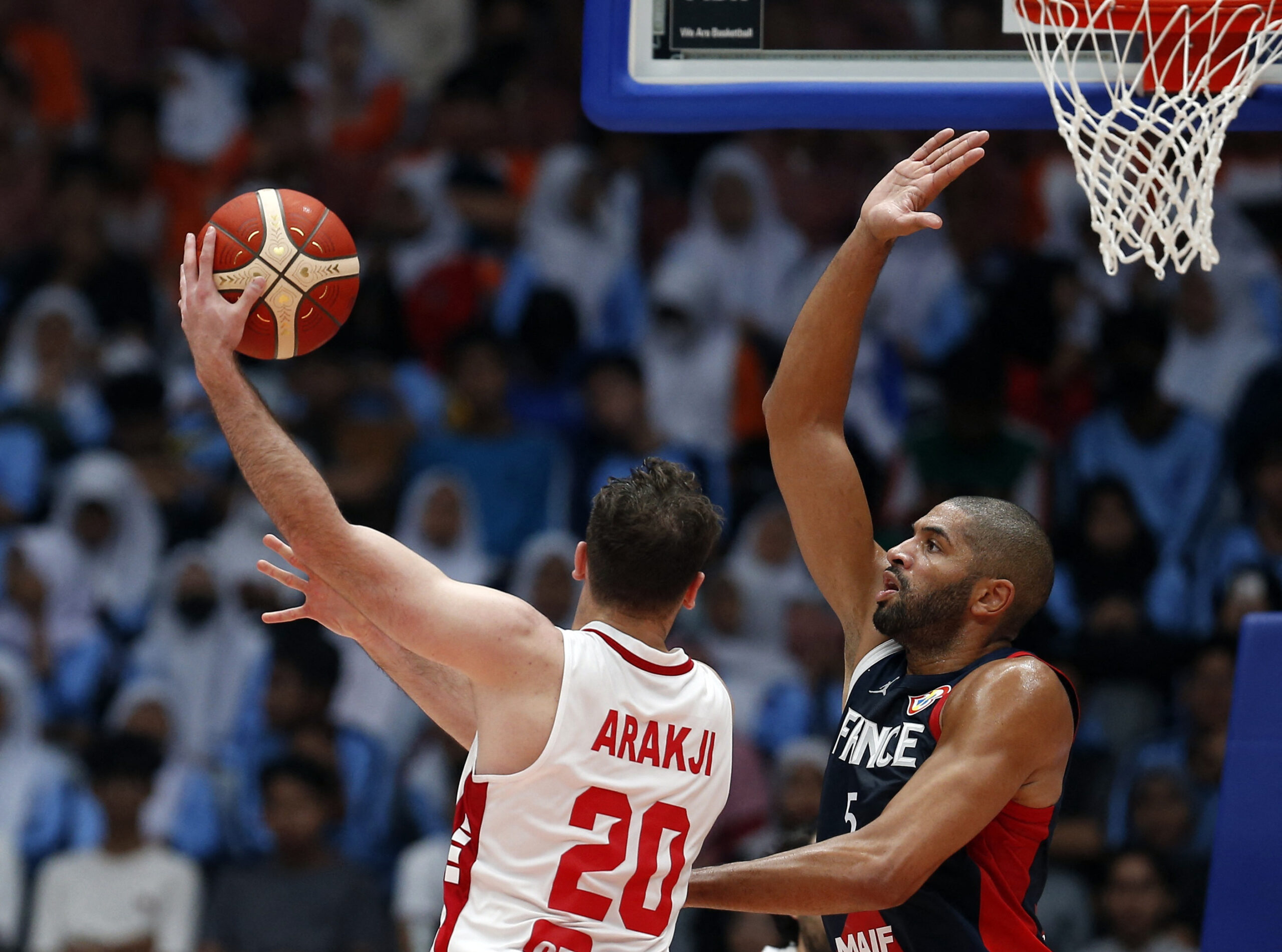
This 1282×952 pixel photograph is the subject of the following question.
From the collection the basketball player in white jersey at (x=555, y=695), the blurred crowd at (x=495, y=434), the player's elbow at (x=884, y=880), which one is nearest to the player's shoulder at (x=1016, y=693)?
the player's elbow at (x=884, y=880)

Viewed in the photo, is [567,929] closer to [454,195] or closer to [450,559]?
[450,559]

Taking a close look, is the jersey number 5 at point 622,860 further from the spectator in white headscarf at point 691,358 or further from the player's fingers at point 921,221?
the spectator in white headscarf at point 691,358

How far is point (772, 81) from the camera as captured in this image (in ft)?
14.1

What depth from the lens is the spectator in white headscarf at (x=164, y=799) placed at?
7.68 meters

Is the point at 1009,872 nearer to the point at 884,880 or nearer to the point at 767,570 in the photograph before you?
the point at 884,880

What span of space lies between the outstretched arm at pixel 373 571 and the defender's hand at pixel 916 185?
143 centimetres

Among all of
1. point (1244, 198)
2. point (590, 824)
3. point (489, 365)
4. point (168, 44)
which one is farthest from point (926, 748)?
point (168, 44)

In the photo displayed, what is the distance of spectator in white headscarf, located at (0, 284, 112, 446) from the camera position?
8977mm

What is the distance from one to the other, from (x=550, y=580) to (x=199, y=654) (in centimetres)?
188

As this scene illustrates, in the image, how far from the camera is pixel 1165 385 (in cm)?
850

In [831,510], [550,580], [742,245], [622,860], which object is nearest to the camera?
[622,860]

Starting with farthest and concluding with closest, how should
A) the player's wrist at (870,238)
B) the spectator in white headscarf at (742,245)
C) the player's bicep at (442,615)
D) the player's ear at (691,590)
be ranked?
the spectator in white headscarf at (742,245)
the player's wrist at (870,238)
the player's ear at (691,590)
the player's bicep at (442,615)

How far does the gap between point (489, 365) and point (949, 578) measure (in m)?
5.03

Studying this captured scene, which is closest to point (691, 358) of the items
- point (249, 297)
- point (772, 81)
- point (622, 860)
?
point (772, 81)
